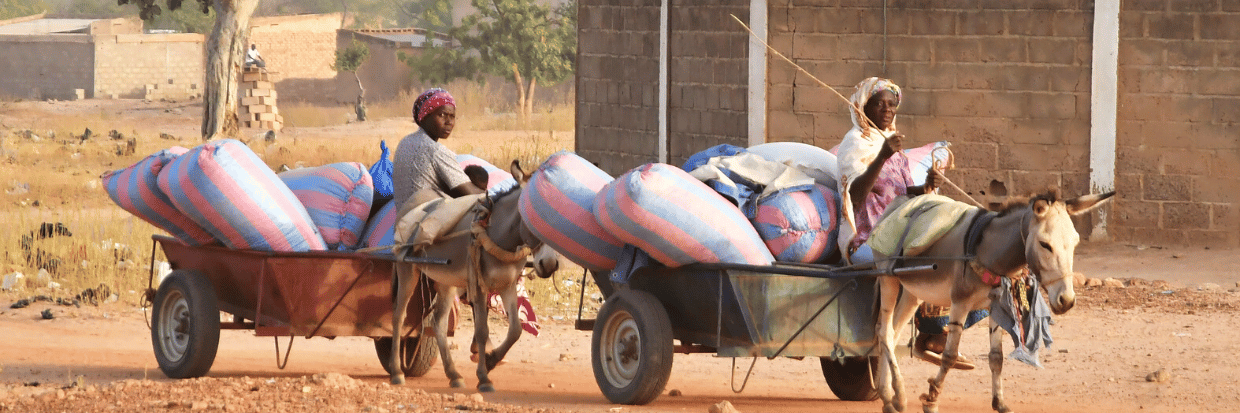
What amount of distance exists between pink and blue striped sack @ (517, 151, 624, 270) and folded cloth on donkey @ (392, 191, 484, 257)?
2.30ft

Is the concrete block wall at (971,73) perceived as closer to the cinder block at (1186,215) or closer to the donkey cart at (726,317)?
the cinder block at (1186,215)

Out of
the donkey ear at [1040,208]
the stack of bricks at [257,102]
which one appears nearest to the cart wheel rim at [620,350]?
the donkey ear at [1040,208]

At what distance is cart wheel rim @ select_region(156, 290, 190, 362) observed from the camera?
834 cm

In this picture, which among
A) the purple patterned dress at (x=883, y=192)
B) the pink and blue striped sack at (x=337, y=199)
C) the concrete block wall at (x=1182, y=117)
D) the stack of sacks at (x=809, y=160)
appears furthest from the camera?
the concrete block wall at (x=1182, y=117)

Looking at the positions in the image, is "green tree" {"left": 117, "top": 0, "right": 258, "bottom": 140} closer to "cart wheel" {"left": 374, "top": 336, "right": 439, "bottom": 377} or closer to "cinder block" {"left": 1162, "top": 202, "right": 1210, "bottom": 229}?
"cinder block" {"left": 1162, "top": 202, "right": 1210, "bottom": 229}

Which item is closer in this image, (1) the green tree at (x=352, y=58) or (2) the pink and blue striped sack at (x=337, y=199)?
(2) the pink and blue striped sack at (x=337, y=199)

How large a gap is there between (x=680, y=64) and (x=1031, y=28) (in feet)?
10.8

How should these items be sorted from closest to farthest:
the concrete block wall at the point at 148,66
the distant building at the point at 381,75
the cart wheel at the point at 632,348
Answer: the cart wheel at the point at 632,348 < the concrete block wall at the point at 148,66 < the distant building at the point at 381,75

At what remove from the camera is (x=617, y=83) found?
15.6 m

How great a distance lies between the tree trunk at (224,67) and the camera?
2788 cm

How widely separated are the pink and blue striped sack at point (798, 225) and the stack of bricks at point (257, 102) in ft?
77.9

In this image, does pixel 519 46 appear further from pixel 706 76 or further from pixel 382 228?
pixel 382 228

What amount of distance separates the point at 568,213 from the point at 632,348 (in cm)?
69

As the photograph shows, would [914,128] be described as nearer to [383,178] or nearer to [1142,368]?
[1142,368]
